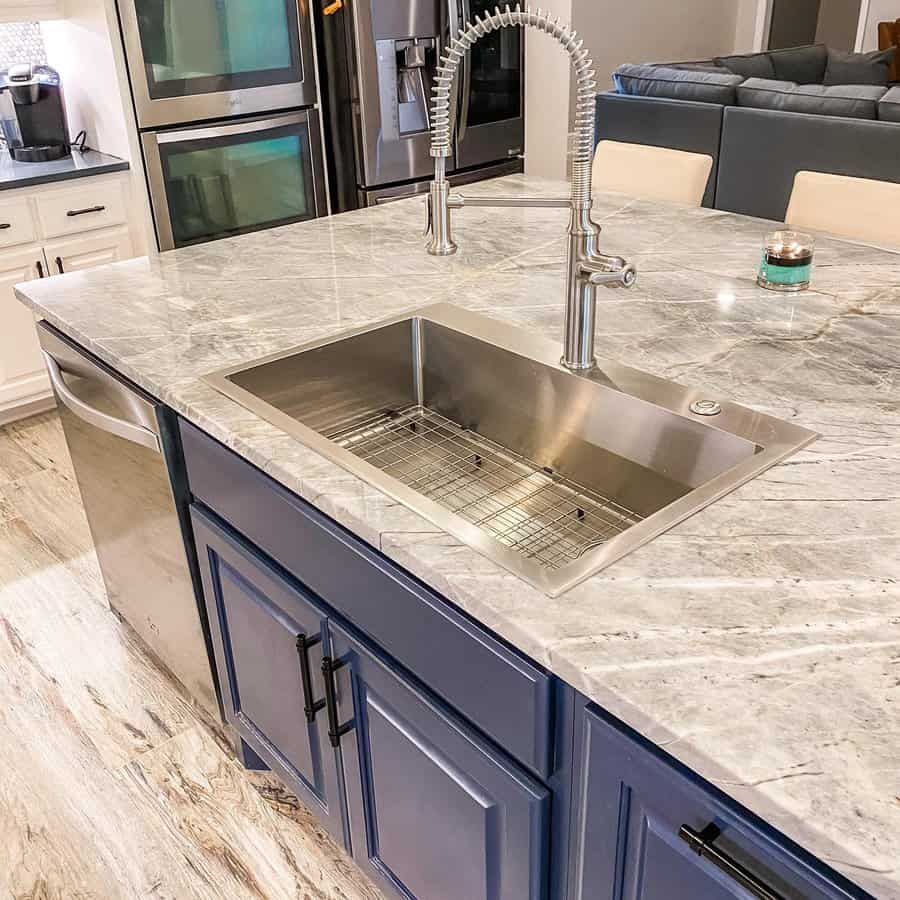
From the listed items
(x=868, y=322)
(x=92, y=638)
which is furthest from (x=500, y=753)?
(x=92, y=638)

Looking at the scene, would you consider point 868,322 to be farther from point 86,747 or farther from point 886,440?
point 86,747

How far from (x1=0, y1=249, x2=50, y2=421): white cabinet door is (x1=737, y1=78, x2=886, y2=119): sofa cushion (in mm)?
2969

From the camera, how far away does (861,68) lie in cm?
592

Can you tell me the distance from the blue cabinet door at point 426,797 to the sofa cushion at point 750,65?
502 cm

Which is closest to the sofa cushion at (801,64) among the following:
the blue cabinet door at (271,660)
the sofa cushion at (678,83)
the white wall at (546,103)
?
the sofa cushion at (678,83)

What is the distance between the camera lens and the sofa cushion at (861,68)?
5.89 metres

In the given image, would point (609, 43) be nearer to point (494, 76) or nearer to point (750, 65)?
point (750, 65)

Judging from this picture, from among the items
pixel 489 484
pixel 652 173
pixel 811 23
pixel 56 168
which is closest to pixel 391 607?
pixel 489 484

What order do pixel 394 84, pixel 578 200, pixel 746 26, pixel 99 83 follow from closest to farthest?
pixel 578 200 < pixel 99 83 < pixel 394 84 < pixel 746 26

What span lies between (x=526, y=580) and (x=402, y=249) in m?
1.28

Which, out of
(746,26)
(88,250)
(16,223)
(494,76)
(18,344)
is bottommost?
(18,344)

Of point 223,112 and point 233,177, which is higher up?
point 223,112

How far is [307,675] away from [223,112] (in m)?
2.59

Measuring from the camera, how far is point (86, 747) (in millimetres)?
2002
